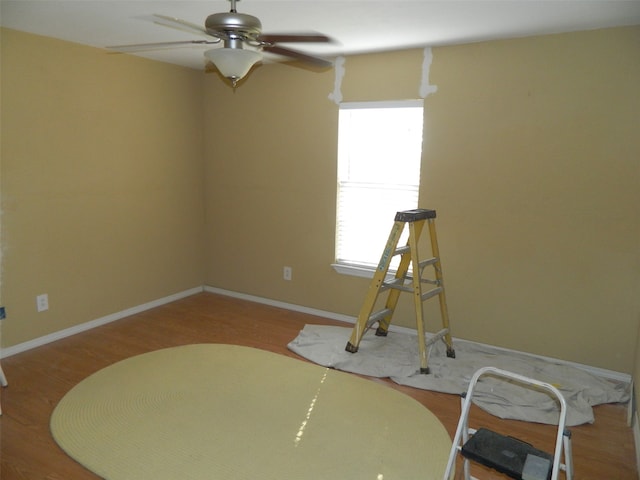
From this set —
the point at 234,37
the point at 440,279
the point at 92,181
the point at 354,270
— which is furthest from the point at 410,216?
the point at 92,181

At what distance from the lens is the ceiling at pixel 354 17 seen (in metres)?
2.41

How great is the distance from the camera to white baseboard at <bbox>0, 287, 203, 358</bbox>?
3.23 meters

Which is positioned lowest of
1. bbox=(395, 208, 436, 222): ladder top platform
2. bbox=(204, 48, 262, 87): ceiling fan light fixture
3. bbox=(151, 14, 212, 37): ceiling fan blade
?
bbox=(395, 208, 436, 222): ladder top platform

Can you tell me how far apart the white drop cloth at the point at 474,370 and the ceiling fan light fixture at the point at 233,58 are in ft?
6.84

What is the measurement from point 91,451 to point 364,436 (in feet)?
4.51

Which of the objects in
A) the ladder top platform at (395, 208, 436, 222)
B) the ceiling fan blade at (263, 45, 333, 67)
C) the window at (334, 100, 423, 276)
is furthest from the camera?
the window at (334, 100, 423, 276)

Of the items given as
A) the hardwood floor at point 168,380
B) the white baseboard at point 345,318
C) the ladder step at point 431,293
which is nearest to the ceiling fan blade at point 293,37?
the ladder step at point 431,293

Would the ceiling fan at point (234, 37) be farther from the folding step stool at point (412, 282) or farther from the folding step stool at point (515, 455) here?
the folding step stool at point (515, 455)

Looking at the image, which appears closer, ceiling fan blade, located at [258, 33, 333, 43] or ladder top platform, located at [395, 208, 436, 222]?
ceiling fan blade, located at [258, 33, 333, 43]

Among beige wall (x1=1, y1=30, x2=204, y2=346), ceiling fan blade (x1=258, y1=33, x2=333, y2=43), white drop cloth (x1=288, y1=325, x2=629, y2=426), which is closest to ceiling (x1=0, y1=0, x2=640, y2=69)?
ceiling fan blade (x1=258, y1=33, x2=333, y2=43)

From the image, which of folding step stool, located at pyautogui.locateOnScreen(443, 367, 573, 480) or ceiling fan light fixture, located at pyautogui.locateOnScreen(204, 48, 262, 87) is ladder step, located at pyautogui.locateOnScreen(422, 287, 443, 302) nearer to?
folding step stool, located at pyautogui.locateOnScreen(443, 367, 573, 480)

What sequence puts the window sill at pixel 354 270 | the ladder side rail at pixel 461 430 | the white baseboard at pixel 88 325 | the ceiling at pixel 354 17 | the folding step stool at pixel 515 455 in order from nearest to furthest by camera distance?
the folding step stool at pixel 515 455 < the ladder side rail at pixel 461 430 < the ceiling at pixel 354 17 < the white baseboard at pixel 88 325 < the window sill at pixel 354 270

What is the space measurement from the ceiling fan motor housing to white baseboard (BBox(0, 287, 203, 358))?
9.08 ft

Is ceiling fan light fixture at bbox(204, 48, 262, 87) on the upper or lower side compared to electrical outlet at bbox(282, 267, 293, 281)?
upper
